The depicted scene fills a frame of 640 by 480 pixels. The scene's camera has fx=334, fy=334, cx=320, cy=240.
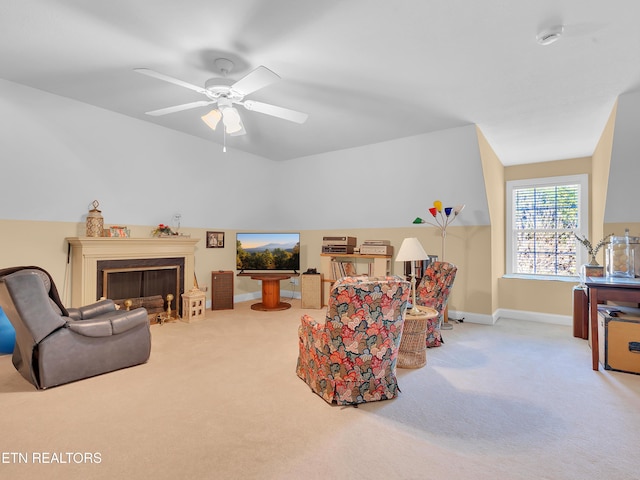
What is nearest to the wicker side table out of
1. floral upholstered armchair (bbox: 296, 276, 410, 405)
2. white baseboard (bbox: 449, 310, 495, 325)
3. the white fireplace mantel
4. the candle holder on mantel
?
floral upholstered armchair (bbox: 296, 276, 410, 405)

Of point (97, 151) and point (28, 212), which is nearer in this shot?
point (28, 212)

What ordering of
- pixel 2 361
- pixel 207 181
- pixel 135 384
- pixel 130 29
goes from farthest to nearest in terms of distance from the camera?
1. pixel 207 181
2. pixel 2 361
3. pixel 135 384
4. pixel 130 29

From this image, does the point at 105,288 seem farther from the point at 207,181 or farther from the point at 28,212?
the point at 207,181

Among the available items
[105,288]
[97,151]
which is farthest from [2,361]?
[97,151]

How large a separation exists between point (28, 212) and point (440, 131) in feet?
17.1

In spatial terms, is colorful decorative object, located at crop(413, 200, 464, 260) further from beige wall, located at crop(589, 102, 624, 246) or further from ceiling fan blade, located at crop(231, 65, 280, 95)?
ceiling fan blade, located at crop(231, 65, 280, 95)

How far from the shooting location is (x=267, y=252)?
5.86 metres

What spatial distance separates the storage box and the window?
2.42m

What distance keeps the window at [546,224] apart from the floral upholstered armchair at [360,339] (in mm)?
4241

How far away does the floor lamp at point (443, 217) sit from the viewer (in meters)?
4.59

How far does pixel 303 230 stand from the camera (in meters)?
6.61

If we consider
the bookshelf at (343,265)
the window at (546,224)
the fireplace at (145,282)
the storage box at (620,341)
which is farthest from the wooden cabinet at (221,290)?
the storage box at (620,341)

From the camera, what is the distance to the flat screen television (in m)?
5.80

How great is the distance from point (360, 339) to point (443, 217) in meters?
3.31
